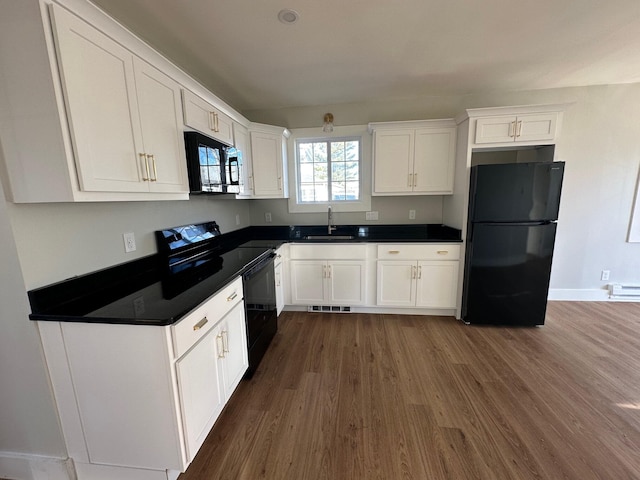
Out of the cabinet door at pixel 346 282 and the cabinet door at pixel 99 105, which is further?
the cabinet door at pixel 346 282

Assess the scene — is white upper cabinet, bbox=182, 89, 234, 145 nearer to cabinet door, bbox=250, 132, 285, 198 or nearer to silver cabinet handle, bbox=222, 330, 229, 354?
cabinet door, bbox=250, 132, 285, 198

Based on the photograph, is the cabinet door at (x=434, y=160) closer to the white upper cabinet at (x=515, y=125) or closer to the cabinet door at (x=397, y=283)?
the white upper cabinet at (x=515, y=125)

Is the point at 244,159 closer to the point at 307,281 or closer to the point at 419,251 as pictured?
the point at 307,281

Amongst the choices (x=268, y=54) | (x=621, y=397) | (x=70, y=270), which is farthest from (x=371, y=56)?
(x=621, y=397)

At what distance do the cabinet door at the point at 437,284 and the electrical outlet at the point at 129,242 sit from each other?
2.63 meters

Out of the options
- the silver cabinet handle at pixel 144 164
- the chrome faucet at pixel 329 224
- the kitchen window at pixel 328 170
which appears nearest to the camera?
the silver cabinet handle at pixel 144 164

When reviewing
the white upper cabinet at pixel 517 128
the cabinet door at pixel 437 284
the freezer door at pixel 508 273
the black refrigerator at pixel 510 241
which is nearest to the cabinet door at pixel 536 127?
the white upper cabinet at pixel 517 128

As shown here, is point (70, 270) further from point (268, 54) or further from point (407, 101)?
point (407, 101)

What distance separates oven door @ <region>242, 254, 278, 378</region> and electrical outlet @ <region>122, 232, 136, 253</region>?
73 cm

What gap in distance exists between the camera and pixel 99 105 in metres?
1.17

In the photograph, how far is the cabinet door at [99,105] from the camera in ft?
3.42

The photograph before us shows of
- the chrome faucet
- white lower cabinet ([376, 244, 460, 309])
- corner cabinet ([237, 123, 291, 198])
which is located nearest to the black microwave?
corner cabinet ([237, 123, 291, 198])

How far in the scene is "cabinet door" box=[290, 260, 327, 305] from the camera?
3.04 m

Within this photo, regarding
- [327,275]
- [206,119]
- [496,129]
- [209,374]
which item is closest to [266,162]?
[206,119]
